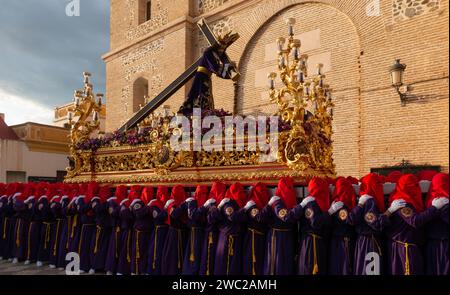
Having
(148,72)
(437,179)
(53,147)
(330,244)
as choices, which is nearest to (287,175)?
(330,244)

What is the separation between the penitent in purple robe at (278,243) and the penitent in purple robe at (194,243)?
104 cm

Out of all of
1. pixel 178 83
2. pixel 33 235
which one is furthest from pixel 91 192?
pixel 178 83

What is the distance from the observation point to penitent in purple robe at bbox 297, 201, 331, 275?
Answer: 448 centimetres

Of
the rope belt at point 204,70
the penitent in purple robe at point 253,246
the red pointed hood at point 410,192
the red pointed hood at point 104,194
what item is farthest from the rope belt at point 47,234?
the red pointed hood at point 410,192

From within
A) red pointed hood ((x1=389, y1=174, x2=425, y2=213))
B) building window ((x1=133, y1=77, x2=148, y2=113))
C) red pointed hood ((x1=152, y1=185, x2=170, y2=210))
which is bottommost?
red pointed hood ((x1=152, y1=185, x2=170, y2=210))

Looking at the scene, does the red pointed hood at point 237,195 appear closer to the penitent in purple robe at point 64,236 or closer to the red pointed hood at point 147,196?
the red pointed hood at point 147,196

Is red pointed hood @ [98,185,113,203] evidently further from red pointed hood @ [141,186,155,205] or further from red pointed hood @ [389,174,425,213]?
red pointed hood @ [389,174,425,213]

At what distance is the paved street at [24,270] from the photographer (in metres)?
6.57

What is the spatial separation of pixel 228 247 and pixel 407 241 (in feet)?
7.46

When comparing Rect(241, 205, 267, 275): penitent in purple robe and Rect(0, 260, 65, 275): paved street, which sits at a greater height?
Rect(241, 205, 267, 275): penitent in purple robe

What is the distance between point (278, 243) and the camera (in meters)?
4.83

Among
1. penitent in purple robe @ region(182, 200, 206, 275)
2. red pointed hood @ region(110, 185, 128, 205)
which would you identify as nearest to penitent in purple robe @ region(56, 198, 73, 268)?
red pointed hood @ region(110, 185, 128, 205)

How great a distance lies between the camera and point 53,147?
2008 cm

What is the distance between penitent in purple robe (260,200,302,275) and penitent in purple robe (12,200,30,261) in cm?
527
